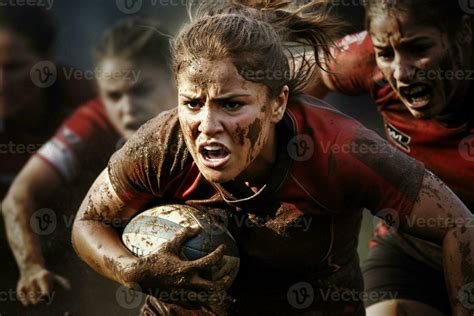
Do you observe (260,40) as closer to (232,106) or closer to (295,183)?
(232,106)

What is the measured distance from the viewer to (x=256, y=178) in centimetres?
404

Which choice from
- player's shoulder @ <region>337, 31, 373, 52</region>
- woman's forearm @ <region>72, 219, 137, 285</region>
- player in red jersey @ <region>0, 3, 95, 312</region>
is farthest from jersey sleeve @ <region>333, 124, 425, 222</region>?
player in red jersey @ <region>0, 3, 95, 312</region>

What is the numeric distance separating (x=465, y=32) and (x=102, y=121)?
229 centimetres

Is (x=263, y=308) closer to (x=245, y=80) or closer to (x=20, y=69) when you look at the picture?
(x=245, y=80)

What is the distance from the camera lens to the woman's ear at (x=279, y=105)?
395cm

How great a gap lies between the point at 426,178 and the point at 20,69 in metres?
3.27

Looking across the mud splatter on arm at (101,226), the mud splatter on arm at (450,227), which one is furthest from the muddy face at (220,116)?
the mud splatter on arm at (450,227)

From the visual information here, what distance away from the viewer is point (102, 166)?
20.1 feet

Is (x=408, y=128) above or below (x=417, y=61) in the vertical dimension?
below

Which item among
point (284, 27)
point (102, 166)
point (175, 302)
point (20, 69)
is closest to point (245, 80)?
point (284, 27)

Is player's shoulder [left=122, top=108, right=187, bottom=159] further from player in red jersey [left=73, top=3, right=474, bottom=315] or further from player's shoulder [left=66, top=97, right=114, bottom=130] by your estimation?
player's shoulder [left=66, top=97, right=114, bottom=130]

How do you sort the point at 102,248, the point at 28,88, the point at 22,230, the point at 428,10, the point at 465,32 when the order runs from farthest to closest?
the point at 28,88 < the point at 22,230 < the point at 465,32 < the point at 428,10 < the point at 102,248

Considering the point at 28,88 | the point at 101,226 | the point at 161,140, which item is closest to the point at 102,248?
the point at 101,226

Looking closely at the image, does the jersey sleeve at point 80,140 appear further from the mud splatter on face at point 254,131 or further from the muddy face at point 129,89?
the mud splatter on face at point 254,131
